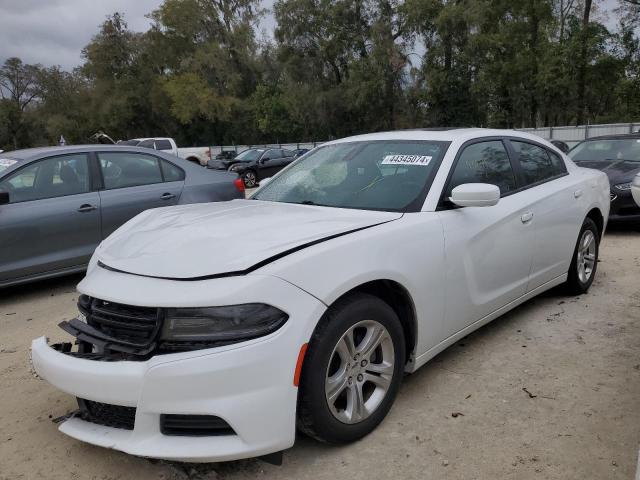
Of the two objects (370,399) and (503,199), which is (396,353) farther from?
(503,199)

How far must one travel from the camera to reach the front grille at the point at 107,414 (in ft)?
7.51

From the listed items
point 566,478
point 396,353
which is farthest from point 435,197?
point 566,478

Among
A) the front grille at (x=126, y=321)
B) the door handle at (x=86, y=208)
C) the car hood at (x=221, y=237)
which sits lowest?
the front grille at (x=126, y=321)

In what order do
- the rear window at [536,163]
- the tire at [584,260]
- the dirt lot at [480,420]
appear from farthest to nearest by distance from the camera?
1. the tire at [584,260]
2. the rear window at [536,163]
3. the dirt lot at [480,420]

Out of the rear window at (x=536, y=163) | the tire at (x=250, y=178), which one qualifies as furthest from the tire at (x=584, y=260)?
the tire at (x=250, y=178)

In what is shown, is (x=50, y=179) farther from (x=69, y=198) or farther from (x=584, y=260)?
(x=584, y=260)

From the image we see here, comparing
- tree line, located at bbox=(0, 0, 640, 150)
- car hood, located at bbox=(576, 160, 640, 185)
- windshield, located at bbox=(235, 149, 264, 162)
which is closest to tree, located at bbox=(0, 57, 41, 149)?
tree line, located at bbox=(0, 0, 640, 150)

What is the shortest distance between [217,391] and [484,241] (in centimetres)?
198

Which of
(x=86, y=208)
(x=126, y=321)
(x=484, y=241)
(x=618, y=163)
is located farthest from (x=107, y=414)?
(x=618, y=163)

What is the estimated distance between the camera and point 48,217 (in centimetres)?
518

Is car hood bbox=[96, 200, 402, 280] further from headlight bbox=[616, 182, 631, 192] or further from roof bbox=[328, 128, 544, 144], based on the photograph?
headlight bbox=[616, 182, 631, 192]

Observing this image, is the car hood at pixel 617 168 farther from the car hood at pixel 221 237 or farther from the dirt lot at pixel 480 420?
the car hood at pixel 221 237

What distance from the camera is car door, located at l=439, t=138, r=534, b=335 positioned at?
123 inches

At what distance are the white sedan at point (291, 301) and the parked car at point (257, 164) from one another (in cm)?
1623
